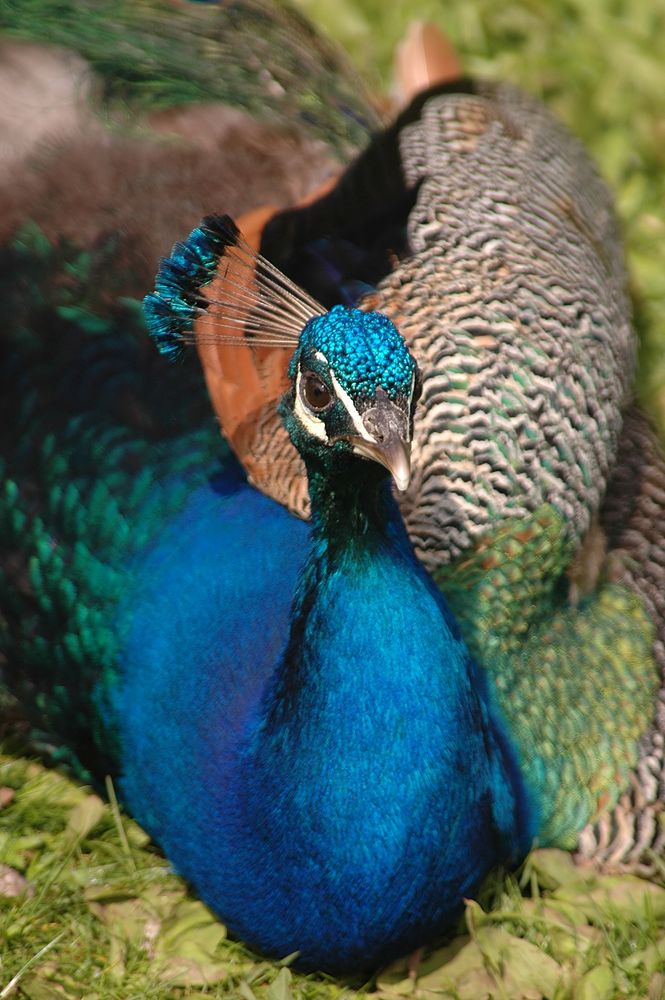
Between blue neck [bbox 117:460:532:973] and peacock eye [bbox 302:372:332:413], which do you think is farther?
blue neck [bbox 117:460:532:973]

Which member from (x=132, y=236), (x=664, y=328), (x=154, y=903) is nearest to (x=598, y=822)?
(x=154, y=903)

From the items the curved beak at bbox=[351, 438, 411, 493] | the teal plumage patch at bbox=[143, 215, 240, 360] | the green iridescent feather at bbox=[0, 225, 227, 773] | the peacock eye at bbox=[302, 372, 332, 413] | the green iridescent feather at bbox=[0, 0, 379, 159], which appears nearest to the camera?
the curved beak at bbox=[351, 438, 411, 493]

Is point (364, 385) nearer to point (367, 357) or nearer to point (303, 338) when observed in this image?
point (367, 357)

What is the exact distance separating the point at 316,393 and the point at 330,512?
0.19m

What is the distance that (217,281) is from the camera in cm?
204

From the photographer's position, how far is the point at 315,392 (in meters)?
1.88

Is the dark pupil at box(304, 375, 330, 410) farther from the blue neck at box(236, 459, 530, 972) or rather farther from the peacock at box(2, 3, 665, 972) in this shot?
the blue neck at box(236, 459, 530, 972)

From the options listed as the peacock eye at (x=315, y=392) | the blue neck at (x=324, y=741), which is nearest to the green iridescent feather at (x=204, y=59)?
the blue neck at (x=324, y=741)

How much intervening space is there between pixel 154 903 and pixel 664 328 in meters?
2.03

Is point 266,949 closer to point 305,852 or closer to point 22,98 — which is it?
point 305,852

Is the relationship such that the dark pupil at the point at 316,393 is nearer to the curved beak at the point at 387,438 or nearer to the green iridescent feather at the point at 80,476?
the curved beak at the point at 387,438

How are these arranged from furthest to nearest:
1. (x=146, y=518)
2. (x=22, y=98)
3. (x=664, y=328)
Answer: (x=664, y=328)
(x=22, y=98)
(x=146, y=518)

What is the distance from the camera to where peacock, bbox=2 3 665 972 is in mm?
2027

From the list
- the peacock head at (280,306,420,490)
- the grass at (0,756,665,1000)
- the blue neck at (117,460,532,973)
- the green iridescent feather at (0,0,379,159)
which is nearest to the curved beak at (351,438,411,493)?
the peacock head at (280,306,420,490)
